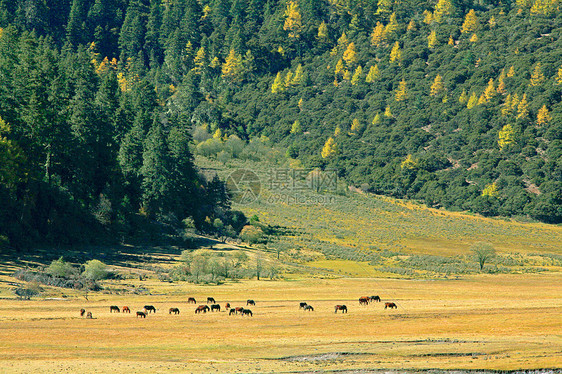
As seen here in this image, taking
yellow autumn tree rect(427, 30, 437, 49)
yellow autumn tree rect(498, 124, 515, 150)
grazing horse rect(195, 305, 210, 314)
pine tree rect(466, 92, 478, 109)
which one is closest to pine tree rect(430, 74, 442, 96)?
pine tree rect(466, 92, 478, 109)

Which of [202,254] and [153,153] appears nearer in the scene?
[202,254]

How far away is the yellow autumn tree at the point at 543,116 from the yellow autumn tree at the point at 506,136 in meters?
6.70

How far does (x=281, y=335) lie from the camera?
3597 centimetres

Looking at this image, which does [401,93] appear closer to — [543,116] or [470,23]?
[470,23]

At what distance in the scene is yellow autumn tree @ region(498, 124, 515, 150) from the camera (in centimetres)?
14800

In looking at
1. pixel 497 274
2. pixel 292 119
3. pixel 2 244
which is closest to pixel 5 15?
pixel 292 119

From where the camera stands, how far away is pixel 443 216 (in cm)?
12800

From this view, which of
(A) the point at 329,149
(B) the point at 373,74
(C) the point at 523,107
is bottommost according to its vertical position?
(A) the point at 329,149

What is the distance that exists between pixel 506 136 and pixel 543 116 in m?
9.45

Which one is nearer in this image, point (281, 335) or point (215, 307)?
point (281, 335)

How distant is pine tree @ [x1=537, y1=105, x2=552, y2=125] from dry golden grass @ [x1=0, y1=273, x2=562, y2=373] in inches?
4178

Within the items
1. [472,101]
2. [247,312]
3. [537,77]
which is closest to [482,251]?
[247,312]

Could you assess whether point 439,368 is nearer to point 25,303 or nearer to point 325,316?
point 325,316

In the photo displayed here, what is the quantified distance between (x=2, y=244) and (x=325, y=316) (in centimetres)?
3296
